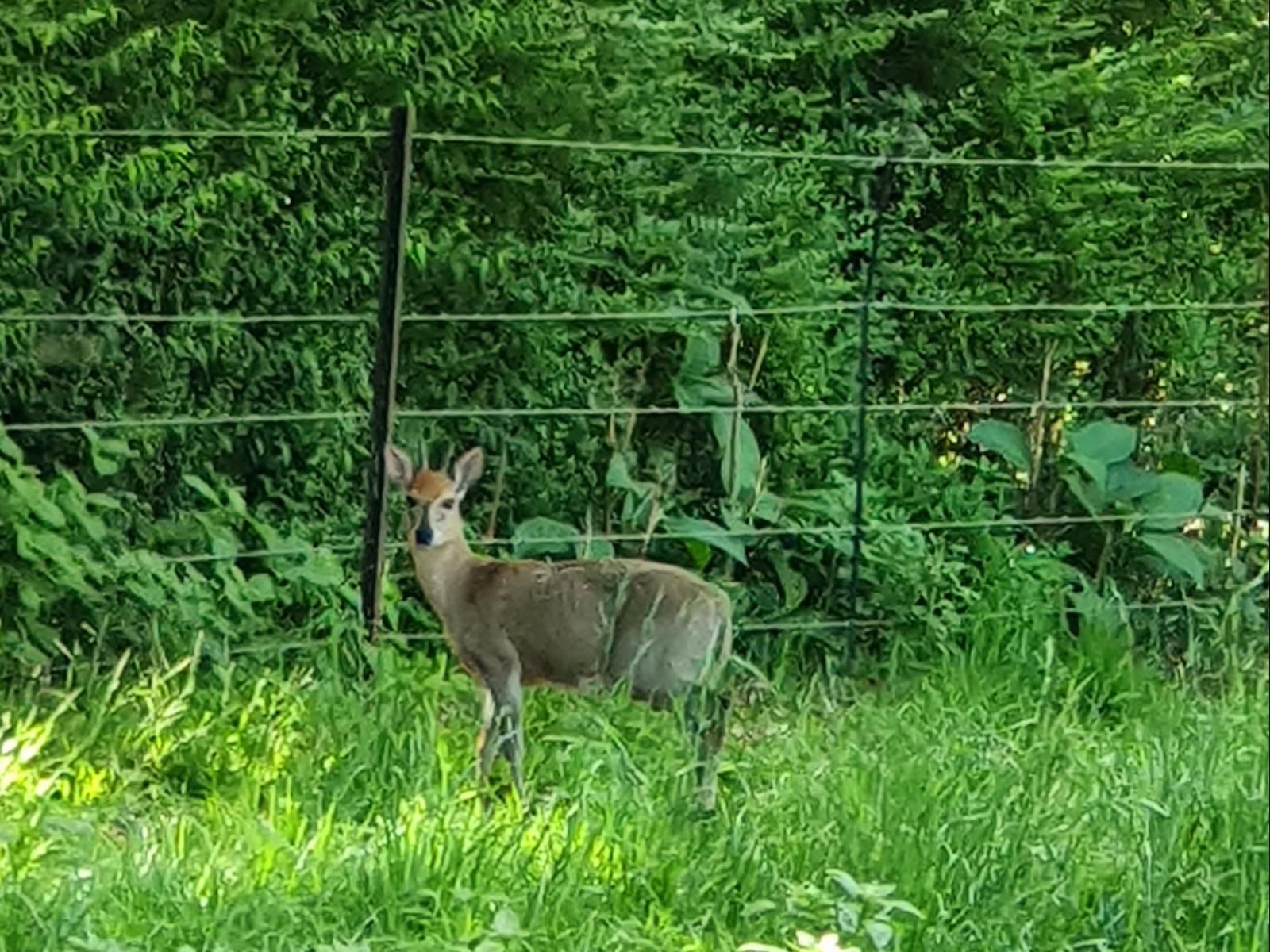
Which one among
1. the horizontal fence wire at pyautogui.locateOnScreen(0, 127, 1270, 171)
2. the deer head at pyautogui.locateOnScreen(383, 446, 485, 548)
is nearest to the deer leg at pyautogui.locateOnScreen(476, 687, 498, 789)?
the deer head at pyautogui.locateOnScreen(383, 446, 485, 548)

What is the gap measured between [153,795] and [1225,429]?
2.90 meters

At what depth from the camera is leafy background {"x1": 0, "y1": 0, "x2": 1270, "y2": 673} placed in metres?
5.15

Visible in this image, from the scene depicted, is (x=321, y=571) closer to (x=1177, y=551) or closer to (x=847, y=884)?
(x=1177, y=551)

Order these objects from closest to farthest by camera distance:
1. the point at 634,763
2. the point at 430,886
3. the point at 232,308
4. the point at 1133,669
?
the point at 430,886 → the point at 634,763 → the point at 1133,669 → the point at 232,308

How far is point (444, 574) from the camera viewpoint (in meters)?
4.42

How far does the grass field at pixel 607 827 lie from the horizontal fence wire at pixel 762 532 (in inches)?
26.5

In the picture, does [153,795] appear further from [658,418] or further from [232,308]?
[658,418]

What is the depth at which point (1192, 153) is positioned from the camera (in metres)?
6.05

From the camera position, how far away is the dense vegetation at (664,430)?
3.66m

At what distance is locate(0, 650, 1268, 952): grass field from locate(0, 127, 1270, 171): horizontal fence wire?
1.23 metres

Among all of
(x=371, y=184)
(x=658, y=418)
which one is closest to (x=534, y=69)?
(x=371, y=184)

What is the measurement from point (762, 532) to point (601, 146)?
1.00 meters

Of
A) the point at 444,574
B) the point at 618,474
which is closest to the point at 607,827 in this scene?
the point at 444,574

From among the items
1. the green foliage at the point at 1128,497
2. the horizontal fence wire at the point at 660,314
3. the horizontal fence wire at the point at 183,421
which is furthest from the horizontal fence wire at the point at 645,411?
the horizontal fence wire at the point at 660,314
